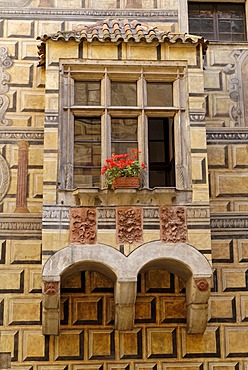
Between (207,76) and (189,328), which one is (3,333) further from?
(207,76)

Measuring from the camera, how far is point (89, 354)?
38.7 ft

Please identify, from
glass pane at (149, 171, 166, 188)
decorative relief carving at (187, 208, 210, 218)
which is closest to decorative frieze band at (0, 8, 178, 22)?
glass pane at (149, 171, 166, 188)

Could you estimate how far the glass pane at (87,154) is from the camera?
39.5 feet

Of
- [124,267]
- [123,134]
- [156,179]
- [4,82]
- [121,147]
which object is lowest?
[124,267]

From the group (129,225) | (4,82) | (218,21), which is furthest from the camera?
(218,21)

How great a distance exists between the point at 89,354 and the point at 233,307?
2439 mm

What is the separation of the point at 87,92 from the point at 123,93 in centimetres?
60

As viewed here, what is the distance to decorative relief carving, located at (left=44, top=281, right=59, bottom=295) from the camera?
436 inches

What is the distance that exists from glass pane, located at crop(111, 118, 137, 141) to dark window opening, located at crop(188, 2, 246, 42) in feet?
8.90

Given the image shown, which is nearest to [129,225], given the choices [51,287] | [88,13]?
[51,287]

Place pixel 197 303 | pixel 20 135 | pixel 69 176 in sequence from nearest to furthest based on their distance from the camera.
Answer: pixel 197 303 < pixel 69 176 < pixel 20 135

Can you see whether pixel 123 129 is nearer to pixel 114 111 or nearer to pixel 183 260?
pixel 114 111

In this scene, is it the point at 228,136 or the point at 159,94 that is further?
the point at 228,136

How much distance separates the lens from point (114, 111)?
12227 mm
